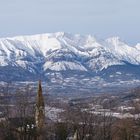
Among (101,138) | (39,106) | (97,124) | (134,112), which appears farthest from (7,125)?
(134,112)

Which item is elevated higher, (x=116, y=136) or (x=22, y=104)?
(x=22, y=104)

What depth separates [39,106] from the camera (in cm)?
8606

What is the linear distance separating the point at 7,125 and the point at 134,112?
104171 mm

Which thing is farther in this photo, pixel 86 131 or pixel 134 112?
pixel 134 112

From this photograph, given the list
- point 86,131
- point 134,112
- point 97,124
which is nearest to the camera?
point 86,131

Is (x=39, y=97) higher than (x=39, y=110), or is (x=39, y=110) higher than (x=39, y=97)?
(x=39, y=97)

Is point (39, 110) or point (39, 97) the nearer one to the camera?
point (39, 97)

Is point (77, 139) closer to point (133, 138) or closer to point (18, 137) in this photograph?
point (18, 137)

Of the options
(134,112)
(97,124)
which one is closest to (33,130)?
(97,124)

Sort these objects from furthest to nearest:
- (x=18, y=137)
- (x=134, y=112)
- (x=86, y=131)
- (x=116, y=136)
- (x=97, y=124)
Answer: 1. (x=134, y=112)
2. (x=97, y=124)
3. (x=116, y=136)
4. (x=86, y=131)
5. (x=18, y=137)

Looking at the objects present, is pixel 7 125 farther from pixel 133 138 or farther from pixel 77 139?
pixel 133 138

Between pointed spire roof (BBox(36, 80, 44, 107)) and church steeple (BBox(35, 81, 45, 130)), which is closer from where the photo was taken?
pointed spire roof (BBox(36, 80, 44, 107))

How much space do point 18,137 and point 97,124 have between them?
3739cm

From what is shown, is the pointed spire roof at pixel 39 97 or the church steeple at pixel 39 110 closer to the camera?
the pointed spire roof at pixel 39 97
